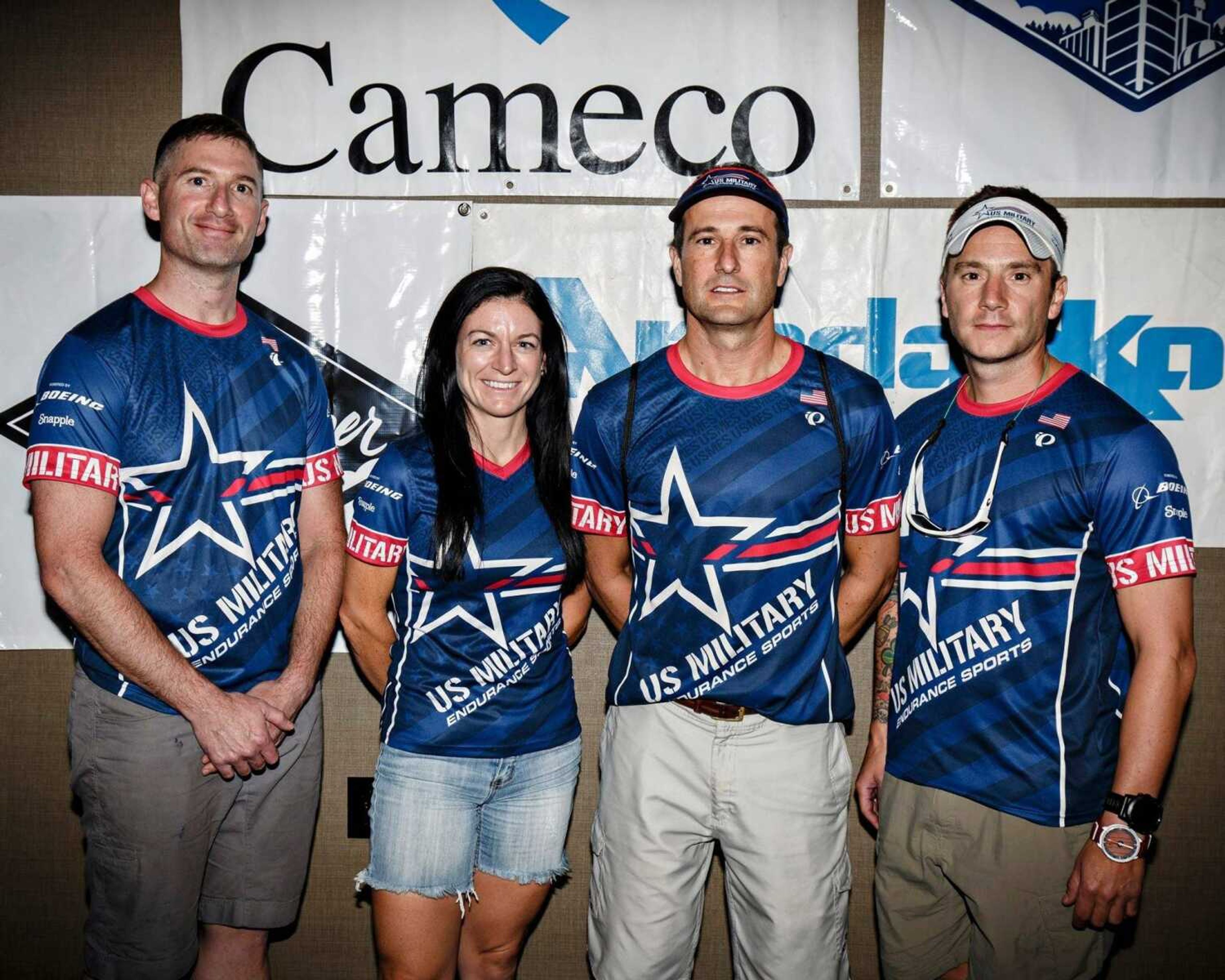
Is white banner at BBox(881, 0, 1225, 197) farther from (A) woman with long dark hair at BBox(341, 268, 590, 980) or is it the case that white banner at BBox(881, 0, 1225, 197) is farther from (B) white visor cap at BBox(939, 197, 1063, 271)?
(A) woman with long dark hair at BBox(341, 268, 590, 980)

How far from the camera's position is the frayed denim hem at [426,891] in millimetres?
1777

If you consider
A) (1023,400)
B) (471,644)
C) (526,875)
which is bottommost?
(526,875)

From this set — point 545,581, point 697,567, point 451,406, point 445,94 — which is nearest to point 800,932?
point 697,567

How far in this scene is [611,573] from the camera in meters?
2.00

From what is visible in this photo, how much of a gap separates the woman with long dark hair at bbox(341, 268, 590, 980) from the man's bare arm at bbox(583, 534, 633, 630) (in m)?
0.06

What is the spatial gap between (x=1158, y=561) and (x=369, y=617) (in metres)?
1.53

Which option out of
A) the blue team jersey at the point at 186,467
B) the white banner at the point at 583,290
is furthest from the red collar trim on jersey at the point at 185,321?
the white banner at the point at 583,290

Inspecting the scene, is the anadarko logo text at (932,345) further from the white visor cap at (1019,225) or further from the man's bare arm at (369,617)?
the man's bare arm at (369,617)

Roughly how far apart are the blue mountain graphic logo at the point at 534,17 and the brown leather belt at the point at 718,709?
1.74m

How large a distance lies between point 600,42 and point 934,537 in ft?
5.10

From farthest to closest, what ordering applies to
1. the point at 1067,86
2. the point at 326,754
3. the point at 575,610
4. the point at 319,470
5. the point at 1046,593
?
the point at 326,754 < the point at 1067,86 < the point at 575,610 < the point at 319,470 < the point at 1046,593

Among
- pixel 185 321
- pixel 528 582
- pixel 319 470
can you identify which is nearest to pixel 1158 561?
pixel 528 582

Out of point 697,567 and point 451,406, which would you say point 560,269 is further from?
point 697,567

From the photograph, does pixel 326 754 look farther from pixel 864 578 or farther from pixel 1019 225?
pixel 1019 225
